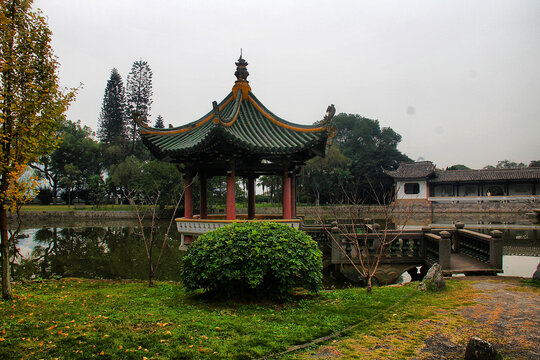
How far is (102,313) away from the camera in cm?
581

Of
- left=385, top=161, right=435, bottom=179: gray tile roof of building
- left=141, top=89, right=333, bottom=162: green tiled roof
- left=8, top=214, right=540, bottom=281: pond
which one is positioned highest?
left=385, top=161, right=435, bottom=179: gray tile roof of building

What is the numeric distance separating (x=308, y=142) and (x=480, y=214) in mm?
37015

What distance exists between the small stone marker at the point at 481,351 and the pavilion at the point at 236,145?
7657mm

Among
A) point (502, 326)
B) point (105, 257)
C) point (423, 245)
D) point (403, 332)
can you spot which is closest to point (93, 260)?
point (105, 257)

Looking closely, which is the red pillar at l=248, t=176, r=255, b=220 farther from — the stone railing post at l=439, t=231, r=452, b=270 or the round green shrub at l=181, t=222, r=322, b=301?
the round green shrub at l=181, t=222, r=322, b=301

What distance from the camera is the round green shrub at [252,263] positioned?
626 cm

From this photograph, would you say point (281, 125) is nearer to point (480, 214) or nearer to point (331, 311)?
point (331, 311)

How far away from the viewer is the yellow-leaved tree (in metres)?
6.54

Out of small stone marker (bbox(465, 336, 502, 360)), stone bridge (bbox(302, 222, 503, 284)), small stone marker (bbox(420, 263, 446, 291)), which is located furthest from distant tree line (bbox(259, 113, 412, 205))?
small stone marker (bbox(465, 336, 502, 360))

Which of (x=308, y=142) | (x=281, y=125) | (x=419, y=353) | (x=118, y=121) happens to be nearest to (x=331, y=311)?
(x=419, y=353)

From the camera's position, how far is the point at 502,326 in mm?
5262

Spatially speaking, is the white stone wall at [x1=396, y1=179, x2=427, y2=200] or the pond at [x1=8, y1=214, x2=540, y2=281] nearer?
the pond at [x1=8, y1=214, x2=540, y2=281]

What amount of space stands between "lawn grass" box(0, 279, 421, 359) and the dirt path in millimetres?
1107

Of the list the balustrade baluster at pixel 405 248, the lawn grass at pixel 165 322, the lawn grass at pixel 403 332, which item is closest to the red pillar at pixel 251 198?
the balustrade baluster at pixel 405 248
